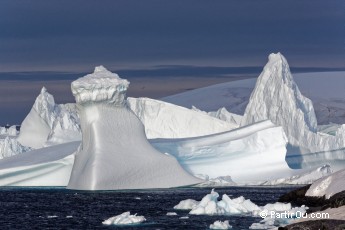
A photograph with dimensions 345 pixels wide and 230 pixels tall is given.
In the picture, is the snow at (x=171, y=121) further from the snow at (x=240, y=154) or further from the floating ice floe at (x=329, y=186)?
the floating ice floe at (x=329, y=186)

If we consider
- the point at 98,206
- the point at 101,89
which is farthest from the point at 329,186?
the point at 101,89

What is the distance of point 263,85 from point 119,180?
436 inches

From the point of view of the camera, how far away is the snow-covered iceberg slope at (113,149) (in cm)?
4028

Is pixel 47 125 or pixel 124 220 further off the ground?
pixel 47 125

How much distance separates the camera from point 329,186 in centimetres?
3234

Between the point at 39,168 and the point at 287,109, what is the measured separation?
12853 millimetres

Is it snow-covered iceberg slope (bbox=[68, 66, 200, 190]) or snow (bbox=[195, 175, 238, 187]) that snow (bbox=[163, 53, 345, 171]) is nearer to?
snow (bbox=[195, 175, 238, 187])

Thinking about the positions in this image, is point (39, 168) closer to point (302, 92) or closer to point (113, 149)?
point (113, 149)

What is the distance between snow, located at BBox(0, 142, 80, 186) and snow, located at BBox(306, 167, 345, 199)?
45.3ft

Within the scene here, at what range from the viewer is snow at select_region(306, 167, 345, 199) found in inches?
1232

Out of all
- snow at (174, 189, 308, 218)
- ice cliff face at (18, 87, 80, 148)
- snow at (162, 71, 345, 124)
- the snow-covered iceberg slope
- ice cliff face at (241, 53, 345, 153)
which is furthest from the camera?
snow at (162, 71, 345, 124)

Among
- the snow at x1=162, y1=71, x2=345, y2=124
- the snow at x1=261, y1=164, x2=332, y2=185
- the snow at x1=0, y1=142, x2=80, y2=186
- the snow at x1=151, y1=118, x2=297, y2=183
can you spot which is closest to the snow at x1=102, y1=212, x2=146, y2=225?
the snow at x1=0, y1=142, x2=80, y2=186

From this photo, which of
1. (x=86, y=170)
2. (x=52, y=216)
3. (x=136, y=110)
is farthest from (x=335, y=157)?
(x=52, y=216)

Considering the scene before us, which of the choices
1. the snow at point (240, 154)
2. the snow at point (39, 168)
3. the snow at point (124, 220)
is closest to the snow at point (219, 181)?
the snow at point (240, 154)
